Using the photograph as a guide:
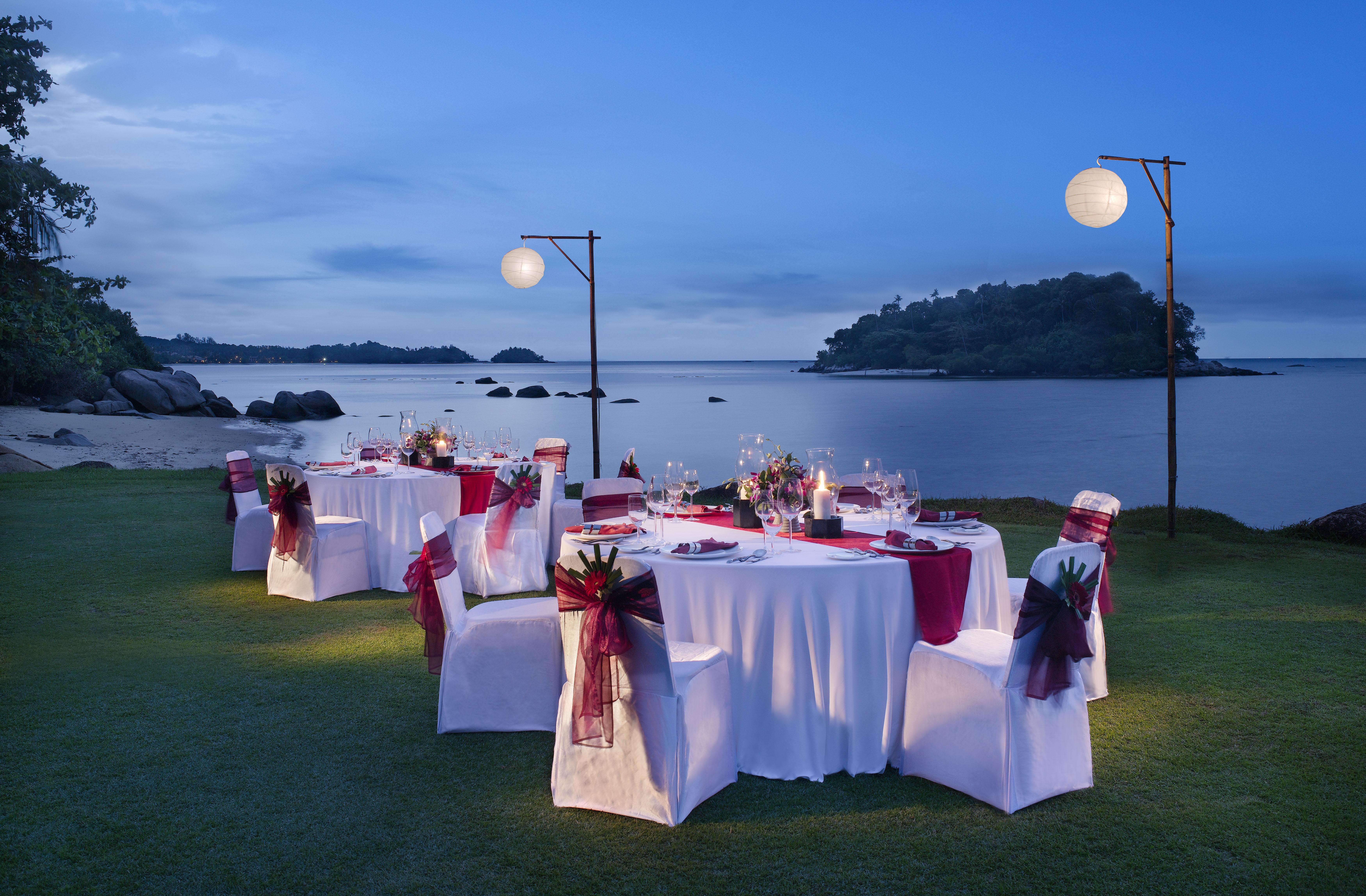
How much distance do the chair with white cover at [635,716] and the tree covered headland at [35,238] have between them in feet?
36.8

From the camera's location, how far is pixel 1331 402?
144ft

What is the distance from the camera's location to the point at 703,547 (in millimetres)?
3252

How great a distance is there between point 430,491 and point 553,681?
10.4 ft

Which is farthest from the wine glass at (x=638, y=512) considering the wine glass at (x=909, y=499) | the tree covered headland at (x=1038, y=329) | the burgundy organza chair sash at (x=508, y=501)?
the tree covered headland at (x=1038, y=329)

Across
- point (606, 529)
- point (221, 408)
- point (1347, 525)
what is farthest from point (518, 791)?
point (221, 408)

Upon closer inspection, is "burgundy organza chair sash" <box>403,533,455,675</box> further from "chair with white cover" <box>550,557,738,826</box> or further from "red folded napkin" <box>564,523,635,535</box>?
"chair with white cover" <box>550,557,738,826</box>

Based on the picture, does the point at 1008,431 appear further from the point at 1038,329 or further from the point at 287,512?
the point at 1038,329

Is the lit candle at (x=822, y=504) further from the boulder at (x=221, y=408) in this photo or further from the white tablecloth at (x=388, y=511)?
the boulder at (x=221, y=408)

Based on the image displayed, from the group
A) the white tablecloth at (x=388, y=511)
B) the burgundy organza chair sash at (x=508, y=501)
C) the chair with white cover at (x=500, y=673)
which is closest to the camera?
the chair with white cover at (x=500, y=673)

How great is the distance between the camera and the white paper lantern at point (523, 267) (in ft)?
26.3

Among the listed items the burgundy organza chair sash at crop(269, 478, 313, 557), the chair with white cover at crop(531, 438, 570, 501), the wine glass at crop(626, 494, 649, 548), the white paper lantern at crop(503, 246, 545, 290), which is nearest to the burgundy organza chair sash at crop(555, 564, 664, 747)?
the wine glass at crop(626, 494, 649, 548)

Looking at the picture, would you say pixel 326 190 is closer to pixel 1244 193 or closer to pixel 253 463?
pixel 253 463

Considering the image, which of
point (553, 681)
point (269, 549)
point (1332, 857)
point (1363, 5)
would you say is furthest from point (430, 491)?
point (1363, 5)

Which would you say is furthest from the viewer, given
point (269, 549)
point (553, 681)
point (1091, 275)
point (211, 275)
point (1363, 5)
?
point (1091, 275)
